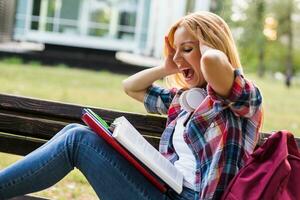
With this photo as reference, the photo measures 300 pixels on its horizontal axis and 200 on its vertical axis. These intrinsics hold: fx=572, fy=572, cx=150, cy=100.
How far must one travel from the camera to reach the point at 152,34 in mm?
24672

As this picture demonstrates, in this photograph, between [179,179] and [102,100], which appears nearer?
[179,179]

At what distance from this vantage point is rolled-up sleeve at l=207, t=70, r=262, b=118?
8.02 feet

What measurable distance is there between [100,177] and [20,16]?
2337cm

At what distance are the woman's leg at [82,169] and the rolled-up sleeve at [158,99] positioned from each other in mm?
590

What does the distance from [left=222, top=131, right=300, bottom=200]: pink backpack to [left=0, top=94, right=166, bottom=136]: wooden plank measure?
77 cm

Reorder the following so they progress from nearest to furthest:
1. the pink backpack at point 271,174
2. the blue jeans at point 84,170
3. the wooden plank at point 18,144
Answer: the pink backpack at point 271,174 < the blue jeans at point 84,170 < the wooden plank at point 18,144

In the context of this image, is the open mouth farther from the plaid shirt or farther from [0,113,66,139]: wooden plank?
[0,113,66,139]: wooden plank

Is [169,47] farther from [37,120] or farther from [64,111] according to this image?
[37,120]

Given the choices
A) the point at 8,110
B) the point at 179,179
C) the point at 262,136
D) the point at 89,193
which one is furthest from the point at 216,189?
the point at 89,193

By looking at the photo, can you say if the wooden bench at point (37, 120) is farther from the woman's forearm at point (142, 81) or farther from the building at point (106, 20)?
the building at point (106, 20)

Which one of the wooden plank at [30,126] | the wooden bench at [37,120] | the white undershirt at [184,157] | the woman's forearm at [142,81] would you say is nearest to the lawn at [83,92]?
the woman's forearm at [142,81]

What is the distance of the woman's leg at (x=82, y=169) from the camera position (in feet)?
8.55

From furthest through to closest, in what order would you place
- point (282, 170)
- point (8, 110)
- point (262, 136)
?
point (8, 110)
point (262, 136)
point (282, 170)

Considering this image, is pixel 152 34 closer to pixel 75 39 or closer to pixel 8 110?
pixel 75 39
